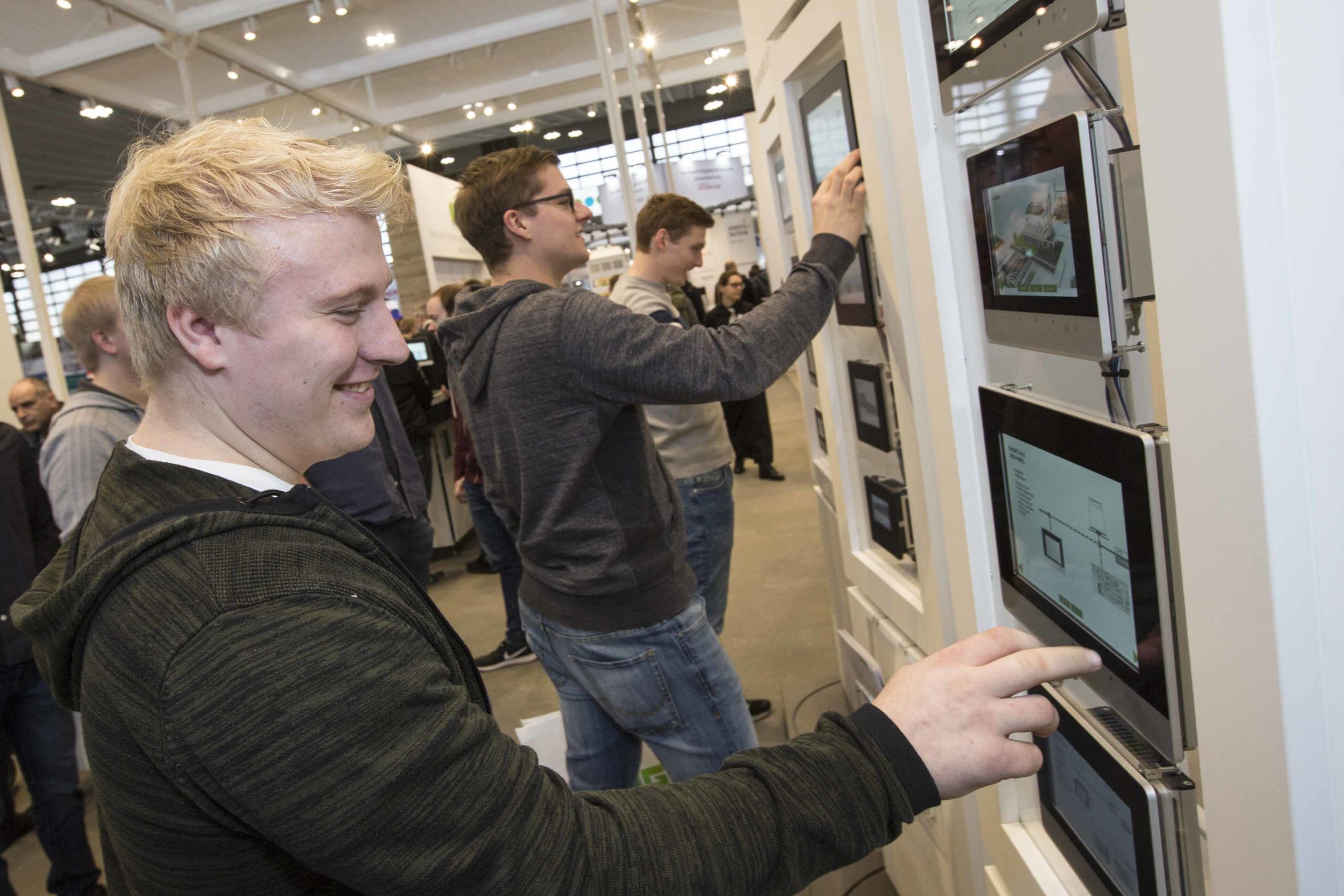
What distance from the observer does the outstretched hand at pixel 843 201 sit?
1427mm

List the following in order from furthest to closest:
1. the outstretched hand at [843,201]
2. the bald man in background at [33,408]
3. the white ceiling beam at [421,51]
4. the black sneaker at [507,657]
A: the white ceiling beam at [421,51]
the black sneaker at [507,657]
the bald man in background at [33,408]
the outstretched hand at [843,201]

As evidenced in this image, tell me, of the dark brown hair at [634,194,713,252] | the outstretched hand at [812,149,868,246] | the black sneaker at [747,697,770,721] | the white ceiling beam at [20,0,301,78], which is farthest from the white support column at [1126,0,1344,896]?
the white ceiling beam at [20,0,301,78]

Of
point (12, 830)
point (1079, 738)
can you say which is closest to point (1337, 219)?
point (1079, 738)

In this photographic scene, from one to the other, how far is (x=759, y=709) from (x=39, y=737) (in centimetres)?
224

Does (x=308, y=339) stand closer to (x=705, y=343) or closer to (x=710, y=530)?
(x=705, y=343)

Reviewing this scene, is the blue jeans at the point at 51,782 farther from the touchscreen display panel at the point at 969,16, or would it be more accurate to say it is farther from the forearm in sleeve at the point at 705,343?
the touchscreen display panel at the point at 969,16

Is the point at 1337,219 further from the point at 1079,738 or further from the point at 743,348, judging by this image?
the point at 743,348

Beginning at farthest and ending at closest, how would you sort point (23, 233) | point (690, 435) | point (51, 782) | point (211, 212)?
point (23, 233) < point (690, 435) < point (51, 782) < point (211, 212)

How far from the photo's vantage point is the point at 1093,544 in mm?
881

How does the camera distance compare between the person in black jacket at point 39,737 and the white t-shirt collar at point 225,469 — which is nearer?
the white t-shirt collar at point 225,469

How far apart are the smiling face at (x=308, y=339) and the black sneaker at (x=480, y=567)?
4.81 m

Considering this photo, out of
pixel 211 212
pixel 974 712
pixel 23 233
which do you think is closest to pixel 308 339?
pixel 211 212

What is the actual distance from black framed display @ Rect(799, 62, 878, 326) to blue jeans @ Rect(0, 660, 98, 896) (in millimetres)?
2433

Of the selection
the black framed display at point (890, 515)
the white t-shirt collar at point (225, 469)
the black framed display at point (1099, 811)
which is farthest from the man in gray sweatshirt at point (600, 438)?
the white t-shirt collar at point (225, 469)
